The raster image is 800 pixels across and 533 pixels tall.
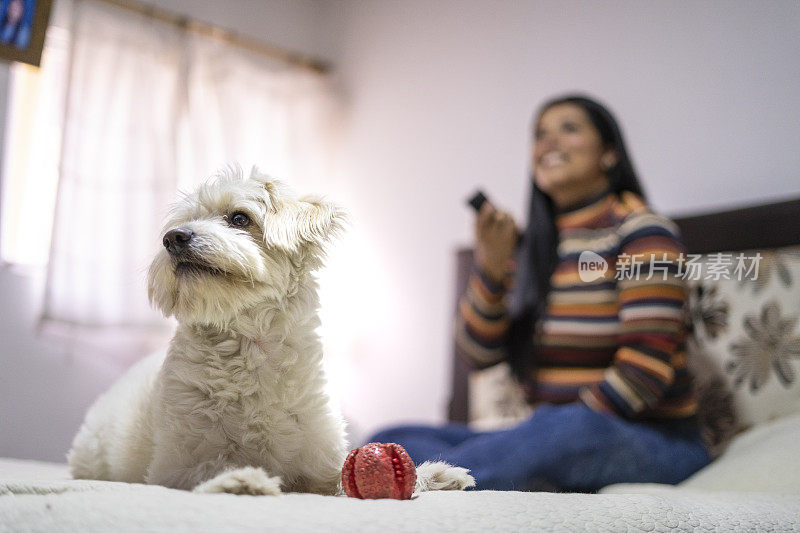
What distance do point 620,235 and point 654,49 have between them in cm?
79

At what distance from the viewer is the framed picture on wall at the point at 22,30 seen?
1.62 meters

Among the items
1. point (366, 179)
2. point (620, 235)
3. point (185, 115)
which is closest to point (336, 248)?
point (620, 235)

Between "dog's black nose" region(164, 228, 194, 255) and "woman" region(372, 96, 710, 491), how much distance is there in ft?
1.77

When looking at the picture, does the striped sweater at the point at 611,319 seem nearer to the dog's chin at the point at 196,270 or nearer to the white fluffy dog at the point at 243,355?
the white fluffy dog at the point at 243,355

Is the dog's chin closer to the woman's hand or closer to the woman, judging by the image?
the woman

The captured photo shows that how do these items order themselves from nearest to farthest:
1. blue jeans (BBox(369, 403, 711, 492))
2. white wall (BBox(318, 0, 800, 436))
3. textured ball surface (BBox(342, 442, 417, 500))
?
textured ball surface (BBox(342, 442, 417, 500))
blue jeans (BBox(369, 403, 711, 492))
white wall (BBox(318, 0, 800, 436))

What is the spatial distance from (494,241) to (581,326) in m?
0.31

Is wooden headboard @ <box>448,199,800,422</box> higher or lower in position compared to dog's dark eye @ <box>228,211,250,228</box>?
higher

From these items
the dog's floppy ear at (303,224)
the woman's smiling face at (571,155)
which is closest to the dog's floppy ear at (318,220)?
the dog's floppy ear at (303,224)

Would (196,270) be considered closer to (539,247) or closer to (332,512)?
(332,512)

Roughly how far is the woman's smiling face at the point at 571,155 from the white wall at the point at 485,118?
1.23ft

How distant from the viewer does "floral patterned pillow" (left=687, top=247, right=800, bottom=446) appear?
1.43m

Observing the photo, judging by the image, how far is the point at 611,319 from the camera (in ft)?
4.82

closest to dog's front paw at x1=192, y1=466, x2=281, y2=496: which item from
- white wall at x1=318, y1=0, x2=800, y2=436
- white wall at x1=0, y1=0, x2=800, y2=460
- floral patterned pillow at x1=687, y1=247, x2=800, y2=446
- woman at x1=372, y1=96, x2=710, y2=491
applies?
woman at x1=372, y1=96, x2=710, y2=491
